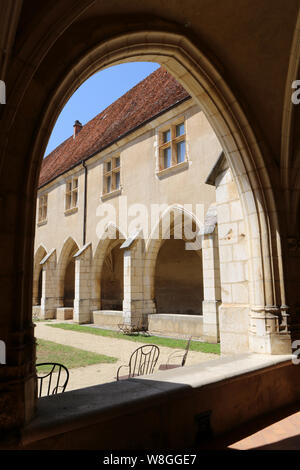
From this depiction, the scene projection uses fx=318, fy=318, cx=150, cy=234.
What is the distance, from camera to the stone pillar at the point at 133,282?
9.37 meters

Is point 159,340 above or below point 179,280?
below

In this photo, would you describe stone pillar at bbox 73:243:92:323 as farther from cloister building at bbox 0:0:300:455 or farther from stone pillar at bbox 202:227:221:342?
cloister building at bbox 0:0:300:455

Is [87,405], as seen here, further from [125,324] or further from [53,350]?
[125,324]

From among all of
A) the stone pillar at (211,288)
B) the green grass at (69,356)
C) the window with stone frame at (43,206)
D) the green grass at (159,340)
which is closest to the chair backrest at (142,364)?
the green grass at (69,356)

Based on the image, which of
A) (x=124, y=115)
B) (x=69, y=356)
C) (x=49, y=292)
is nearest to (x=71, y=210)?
(x=49, y=292)

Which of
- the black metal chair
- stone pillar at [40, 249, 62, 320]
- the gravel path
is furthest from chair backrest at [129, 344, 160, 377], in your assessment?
stone pillar at [40, 249, 62, 320]

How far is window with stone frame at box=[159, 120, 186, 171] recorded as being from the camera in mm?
9078

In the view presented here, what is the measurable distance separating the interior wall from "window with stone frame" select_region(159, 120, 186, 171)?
15.4ft

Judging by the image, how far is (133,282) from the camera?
374 inches

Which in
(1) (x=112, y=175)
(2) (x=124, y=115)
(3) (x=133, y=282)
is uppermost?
(2) (x=124, y=115)

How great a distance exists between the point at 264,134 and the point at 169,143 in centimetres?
619

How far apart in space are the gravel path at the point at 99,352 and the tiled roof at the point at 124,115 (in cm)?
638

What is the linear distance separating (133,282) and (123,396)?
25.1 feet

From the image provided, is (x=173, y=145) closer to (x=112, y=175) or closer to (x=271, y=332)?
(x=112, y=175)
